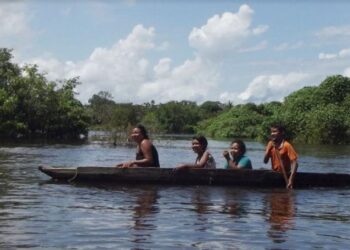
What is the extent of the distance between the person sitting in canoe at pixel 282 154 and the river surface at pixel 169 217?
0.47 m

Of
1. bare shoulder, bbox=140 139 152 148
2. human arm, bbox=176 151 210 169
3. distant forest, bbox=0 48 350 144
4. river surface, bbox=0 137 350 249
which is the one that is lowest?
river surface, bbox=0 137 350 249

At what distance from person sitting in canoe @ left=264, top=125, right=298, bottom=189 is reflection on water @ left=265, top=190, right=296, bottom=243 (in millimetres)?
525

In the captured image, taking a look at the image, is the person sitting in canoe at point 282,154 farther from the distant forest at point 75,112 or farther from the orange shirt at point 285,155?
the distant forest at point 75,112

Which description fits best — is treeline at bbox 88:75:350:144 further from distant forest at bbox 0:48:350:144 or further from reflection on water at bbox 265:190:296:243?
reflection on water at bbox 265:190:296:243

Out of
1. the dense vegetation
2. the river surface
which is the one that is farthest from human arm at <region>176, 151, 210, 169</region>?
the dense vegetation

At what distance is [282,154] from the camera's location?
14.2 metres

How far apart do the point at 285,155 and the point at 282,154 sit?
71 mm

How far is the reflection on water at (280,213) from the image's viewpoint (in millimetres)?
8922

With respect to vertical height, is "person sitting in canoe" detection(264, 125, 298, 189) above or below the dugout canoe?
above

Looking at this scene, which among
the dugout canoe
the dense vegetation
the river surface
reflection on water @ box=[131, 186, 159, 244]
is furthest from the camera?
the dense vegetation

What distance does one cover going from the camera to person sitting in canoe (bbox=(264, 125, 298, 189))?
13.9 metres

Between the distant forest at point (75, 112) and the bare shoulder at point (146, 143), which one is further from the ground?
the distant forest at point (75, 112)

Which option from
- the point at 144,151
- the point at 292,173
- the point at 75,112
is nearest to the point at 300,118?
the point at 75,112

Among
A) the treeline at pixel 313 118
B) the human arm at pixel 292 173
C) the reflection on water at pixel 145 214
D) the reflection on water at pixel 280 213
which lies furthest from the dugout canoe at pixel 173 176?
the treeline at pixel 313 118
